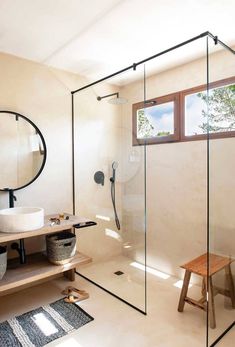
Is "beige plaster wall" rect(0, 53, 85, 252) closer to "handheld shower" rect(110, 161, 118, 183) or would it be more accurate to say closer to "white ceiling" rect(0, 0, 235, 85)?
"white ceiling" rect(0, 0, 235, 85)

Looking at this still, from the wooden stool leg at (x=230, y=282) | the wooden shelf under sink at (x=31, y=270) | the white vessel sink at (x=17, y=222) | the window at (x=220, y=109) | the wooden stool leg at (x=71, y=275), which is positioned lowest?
the wooden stool leg at (x=71, y=275)

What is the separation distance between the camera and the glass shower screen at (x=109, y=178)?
113 inches

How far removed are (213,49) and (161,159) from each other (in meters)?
1.25

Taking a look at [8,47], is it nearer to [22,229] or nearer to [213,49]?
[22,229]

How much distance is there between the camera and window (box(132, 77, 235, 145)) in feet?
7.15

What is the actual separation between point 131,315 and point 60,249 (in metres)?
0.85

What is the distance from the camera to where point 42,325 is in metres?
1.98

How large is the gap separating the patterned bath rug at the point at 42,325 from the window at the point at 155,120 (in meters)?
1.85

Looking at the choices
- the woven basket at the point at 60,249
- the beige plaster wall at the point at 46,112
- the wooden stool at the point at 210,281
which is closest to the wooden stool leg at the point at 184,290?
the wooden stool at the point at 210,281

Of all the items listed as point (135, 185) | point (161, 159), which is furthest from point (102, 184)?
point (161, 159)

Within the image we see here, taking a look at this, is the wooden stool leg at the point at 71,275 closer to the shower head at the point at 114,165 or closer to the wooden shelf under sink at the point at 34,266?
→ the wooden shelf under sink at the point at 34,266

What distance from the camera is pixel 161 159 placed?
9.57 feet

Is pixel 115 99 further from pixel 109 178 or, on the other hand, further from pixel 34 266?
pixel 34 266

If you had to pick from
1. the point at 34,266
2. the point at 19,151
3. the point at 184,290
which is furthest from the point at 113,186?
the point at 184,290
